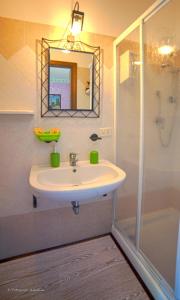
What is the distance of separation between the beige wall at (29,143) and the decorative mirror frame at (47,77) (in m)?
0.04

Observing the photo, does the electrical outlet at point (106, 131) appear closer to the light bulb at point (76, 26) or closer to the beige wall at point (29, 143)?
the beige wall at point (29, 143)

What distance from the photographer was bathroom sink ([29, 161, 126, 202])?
109 cm

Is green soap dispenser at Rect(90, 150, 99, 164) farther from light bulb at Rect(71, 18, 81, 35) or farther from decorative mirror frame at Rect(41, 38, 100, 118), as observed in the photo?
light bulb at Rect(71, 18, 81, 35)

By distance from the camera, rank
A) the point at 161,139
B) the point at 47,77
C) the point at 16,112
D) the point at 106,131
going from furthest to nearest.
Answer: the point at 106,131, the point at 161,139, the point at 47,77, the point at 16,112

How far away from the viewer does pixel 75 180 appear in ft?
5.00

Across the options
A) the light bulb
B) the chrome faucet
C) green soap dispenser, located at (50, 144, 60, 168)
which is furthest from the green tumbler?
the light bulb

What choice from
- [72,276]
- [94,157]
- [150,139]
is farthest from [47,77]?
[72,276]

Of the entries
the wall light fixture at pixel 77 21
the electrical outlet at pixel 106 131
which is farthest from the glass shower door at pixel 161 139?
the wall light fixture at pixel 77 21

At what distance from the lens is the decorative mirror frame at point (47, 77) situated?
146 centimetres

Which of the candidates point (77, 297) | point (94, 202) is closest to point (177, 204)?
point (94, 202)

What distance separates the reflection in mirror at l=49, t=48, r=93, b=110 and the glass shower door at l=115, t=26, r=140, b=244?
1.00 feet

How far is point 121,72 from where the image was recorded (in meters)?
1.66

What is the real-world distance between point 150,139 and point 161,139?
0.18 m

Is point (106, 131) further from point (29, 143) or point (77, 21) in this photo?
point (77, 21)
